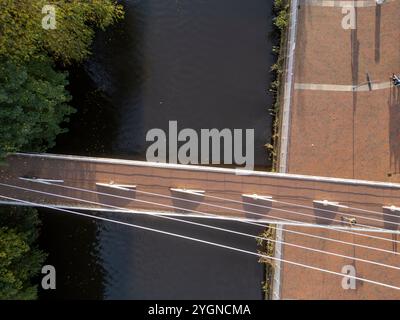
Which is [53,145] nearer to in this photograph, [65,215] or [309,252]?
[65,215]

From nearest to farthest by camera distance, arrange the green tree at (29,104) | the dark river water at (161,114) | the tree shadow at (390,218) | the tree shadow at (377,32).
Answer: the green tree at (29,104) < the tree shadow at (390,218) < the tree shadow at (377,32) < the dark river water at (161,114)

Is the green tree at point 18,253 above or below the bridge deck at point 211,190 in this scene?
below

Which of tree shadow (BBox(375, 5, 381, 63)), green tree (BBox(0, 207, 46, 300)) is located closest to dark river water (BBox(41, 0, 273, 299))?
green tree (BBox(0, 207, 46, 300))

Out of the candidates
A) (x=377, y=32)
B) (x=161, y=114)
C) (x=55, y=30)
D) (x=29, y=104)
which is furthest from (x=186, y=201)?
(x=377, y=32)

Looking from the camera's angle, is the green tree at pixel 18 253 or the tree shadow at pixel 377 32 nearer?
the green tree at pixel 18 253

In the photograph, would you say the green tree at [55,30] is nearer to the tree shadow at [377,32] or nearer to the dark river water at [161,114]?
the dark river water at [161,114]

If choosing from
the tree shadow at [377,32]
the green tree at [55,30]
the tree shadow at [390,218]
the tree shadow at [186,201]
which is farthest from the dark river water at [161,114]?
the tree shadow at [390,218]
